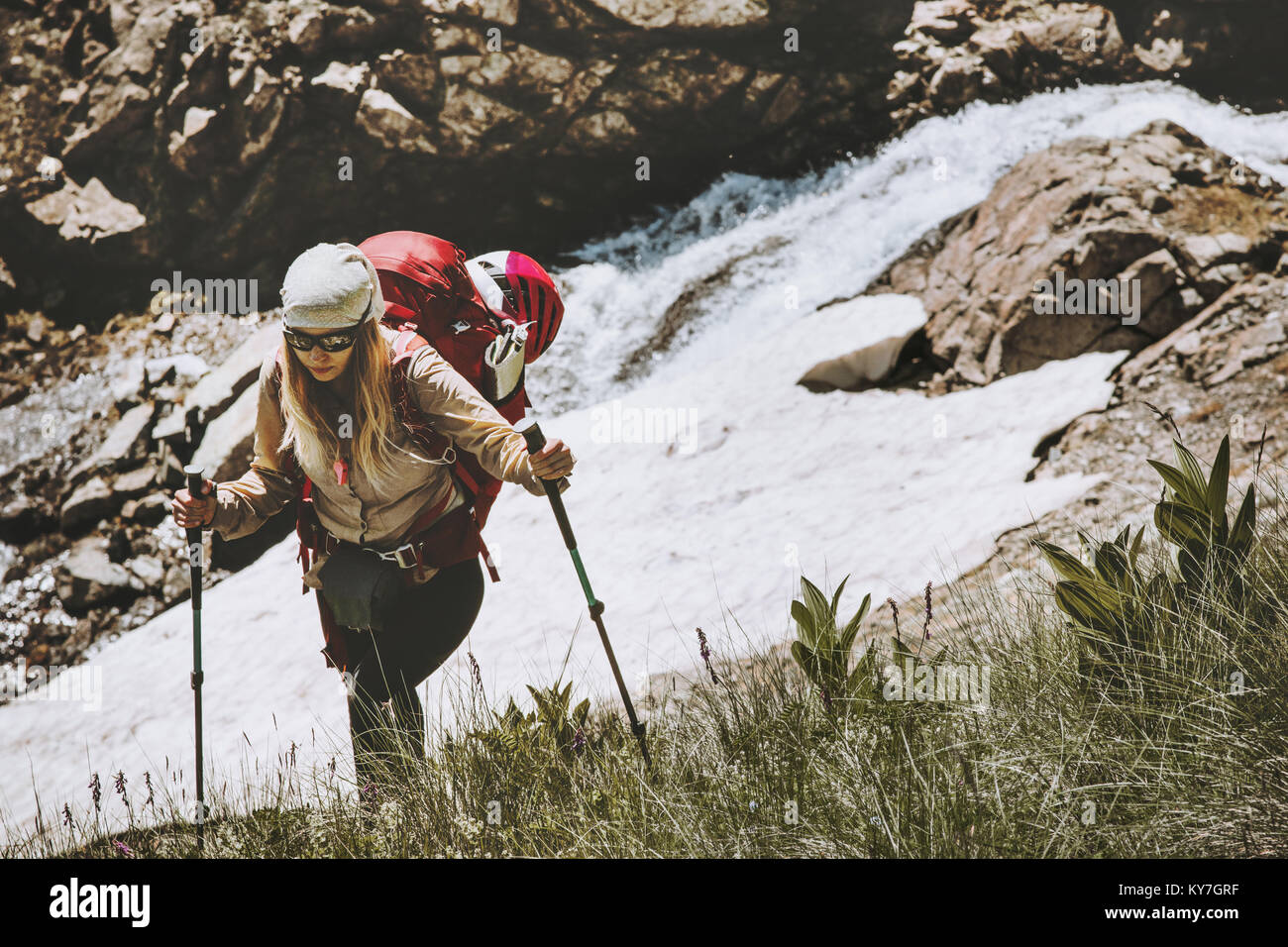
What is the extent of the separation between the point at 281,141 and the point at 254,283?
3.28 feet

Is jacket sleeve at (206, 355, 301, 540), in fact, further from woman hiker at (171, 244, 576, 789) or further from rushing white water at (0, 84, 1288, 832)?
rushing white water at (0, 84, 1288, 832)

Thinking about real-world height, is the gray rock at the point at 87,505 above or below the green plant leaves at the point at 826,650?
above

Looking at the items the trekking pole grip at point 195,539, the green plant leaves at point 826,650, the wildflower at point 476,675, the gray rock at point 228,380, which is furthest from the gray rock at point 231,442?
the green plant leaves at point 826,650

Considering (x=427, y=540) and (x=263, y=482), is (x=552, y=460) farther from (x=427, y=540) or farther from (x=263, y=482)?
(x=263, y=482)

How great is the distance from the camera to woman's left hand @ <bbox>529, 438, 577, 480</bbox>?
1725mm

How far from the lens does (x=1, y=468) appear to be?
3.08 metres

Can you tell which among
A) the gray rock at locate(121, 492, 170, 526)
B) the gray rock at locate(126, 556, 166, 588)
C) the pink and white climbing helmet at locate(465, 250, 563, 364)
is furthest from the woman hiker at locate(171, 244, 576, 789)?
the gray rock at locate(121, 492, 170, 526)

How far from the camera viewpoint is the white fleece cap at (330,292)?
1.78m

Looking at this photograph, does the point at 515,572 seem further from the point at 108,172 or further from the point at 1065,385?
the point at 108,172

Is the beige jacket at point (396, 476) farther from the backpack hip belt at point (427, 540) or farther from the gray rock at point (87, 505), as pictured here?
the gray rock at point (87, 505)

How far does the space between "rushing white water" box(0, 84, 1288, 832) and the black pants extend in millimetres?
57

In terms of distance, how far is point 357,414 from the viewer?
1.87 meters

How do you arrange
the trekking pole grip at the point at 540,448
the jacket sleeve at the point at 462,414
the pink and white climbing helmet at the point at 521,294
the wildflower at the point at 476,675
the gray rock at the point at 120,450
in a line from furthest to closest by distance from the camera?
the gray rock at the point at 120,450, the pink and white climbing helmet at the point at 521,294, the wildflower at the point at 476,675, the jacket sleeve at the point at 462,414, the trekking pole grip at the point at 540,448
